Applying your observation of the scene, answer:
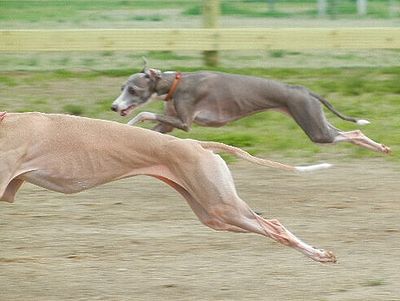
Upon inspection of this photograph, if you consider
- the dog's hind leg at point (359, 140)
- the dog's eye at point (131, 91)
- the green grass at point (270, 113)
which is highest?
the dog's eye at point (131, 91)

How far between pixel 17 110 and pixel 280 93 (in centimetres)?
274

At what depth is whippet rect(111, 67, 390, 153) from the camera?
7652 mm

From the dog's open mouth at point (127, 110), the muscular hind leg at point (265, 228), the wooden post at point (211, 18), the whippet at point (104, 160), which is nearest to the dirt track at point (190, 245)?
the muscular hind leg at point (265, 228)

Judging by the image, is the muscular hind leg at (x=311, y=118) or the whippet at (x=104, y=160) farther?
the muscular hind leg at (x=311, y=118)

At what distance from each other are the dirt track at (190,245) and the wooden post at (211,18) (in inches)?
150

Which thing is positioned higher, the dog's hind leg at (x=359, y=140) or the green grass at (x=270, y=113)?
the dog's hind leg at (x=359, y=140)

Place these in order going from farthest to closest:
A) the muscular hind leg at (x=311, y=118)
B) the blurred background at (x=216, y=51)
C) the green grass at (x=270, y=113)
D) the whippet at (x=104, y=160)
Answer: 1. the blurred background at (x=216, y=51)
2. the green grass at (x=270, y=113)
3. the muscular hind leg at (x=311, y=118)
4. the whippet at (x=104, y=160)

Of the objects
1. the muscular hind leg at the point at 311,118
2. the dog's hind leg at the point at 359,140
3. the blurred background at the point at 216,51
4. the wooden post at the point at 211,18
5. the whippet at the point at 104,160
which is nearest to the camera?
the whippet at the point at 104,160

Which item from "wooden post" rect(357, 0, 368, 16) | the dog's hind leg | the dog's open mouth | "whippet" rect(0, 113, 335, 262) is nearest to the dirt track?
the dog's hind leg

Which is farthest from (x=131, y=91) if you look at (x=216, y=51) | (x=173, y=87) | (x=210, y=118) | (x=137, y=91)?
(x=216, y=51)

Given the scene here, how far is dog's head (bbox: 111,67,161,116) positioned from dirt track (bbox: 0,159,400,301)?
602mm

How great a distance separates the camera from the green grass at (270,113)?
28.1ft

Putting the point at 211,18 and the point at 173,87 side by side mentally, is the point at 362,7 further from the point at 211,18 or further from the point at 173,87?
the point at 173,87

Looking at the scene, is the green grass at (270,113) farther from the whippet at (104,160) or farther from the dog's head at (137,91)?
the whippet at (104,160)
